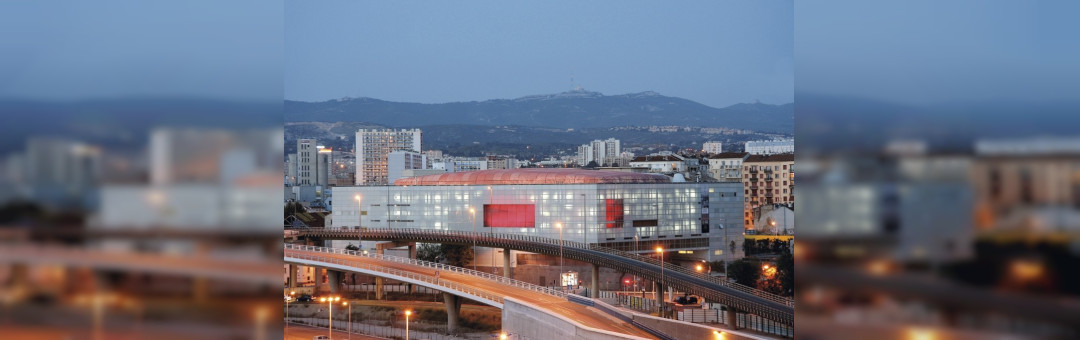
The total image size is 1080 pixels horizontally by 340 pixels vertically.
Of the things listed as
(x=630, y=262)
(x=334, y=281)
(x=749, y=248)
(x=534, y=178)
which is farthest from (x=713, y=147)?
(x=630, y=262)

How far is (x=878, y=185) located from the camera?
2.05 m

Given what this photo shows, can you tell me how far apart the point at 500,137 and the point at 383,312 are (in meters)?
151

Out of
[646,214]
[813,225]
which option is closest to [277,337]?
[813,225]

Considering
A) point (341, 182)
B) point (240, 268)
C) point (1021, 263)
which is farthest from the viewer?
point (341, 182)

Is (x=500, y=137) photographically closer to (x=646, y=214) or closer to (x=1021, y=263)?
(x=646, y=214)

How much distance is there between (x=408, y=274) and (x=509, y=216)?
15.9 m

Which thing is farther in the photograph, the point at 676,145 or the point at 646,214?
the point at 676,145

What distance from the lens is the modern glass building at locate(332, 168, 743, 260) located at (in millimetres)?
41531

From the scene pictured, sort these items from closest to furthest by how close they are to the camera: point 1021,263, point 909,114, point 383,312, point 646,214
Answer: point 1021,263 < point 909,114 < point 383,312 < point 646,214

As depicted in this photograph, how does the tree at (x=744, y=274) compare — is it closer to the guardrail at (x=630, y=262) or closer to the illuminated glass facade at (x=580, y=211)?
the guardrail at (x=630, y=262)

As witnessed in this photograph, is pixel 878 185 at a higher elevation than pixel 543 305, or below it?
higher

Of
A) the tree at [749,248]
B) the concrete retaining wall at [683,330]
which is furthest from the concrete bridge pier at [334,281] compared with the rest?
the tree at [749,248]

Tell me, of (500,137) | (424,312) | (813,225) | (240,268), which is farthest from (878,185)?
(500,137)

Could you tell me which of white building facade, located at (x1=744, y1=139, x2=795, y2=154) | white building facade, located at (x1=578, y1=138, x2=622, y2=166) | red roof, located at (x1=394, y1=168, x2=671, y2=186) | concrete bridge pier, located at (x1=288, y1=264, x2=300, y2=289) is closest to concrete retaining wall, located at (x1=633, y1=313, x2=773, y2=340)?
A: concrete bridge pier, located at (x1=288, y1=264, x2=300, y2=289)
